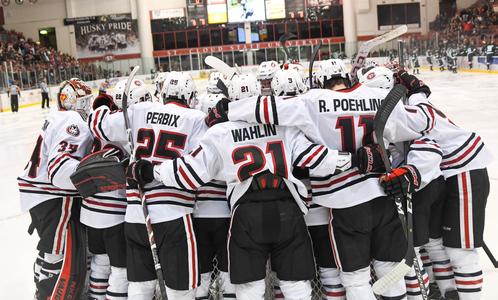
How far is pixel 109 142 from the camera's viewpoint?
2.84 metres

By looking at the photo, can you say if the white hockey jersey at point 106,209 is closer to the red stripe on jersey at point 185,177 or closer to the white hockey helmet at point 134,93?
the white hockey helmet at point 134,93

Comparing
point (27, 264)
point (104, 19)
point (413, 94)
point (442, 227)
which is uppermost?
point (104, 19)

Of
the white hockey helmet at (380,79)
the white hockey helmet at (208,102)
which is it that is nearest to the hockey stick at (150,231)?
the white hockey helmet at (208,102)

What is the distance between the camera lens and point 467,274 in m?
2.72

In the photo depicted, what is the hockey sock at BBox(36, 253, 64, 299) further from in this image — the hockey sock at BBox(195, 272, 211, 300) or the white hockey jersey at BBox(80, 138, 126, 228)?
the hockey sock at BBox(195, 272, 211, 300)

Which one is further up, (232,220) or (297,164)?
(297,164)

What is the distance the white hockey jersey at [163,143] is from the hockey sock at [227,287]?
34cm

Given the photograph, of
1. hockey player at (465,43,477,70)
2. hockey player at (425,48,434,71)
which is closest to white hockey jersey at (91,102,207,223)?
hockey player at (465,43,477,70)

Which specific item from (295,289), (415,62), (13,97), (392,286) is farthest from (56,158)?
(415,62)

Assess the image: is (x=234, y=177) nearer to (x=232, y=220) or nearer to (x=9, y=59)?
(x=232, y=220)

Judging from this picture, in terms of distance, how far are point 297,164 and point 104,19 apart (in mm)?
30395

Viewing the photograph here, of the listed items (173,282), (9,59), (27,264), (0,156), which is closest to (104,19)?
(9,59)

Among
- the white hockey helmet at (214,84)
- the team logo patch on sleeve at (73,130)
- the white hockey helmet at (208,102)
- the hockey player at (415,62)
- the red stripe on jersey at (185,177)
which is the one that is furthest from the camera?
the hockey player at (415,62)

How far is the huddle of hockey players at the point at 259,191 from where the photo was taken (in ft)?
7.72
